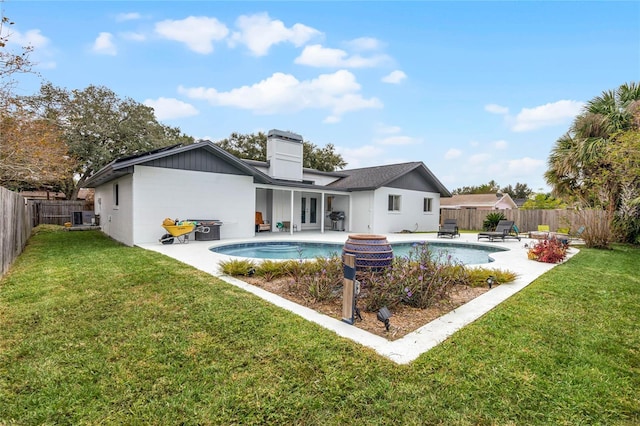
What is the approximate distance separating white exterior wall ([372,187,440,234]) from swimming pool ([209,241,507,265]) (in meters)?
4.67

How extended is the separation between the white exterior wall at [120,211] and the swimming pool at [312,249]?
11.5 ft

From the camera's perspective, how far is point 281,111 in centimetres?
2334

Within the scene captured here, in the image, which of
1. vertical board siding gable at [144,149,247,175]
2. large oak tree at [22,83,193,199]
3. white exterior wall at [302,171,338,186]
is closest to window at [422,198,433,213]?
white exterior wall at [302,171,338,186]

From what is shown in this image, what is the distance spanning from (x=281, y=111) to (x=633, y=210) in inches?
794

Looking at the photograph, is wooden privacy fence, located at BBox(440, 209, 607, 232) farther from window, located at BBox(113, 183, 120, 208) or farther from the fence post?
window, located at BBox(113, 183, 120, 208)

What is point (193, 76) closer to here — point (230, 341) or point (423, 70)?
point (423, 70)

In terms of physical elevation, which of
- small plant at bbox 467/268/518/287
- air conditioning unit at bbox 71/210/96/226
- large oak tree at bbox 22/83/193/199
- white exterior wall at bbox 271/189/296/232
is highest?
large oak tree at bbox 22/83/193/199

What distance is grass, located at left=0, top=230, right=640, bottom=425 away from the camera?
7.76 feet

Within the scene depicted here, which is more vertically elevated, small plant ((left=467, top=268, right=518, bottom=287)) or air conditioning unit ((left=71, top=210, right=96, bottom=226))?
air conditioning unit ((left=71, top=210, right=96, bottom=226))

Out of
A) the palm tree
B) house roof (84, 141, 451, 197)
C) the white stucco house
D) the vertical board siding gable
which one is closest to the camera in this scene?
house roof (84, 141, 451, 197)

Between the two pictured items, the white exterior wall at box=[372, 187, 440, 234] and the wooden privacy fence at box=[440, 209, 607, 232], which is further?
the white exterior wall at box=[372, 187, 440, 234]

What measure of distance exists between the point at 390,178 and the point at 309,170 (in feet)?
18.2

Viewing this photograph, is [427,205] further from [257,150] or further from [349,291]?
[257,150]

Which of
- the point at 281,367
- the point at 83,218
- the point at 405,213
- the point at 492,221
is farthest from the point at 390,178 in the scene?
the point at 83,218
